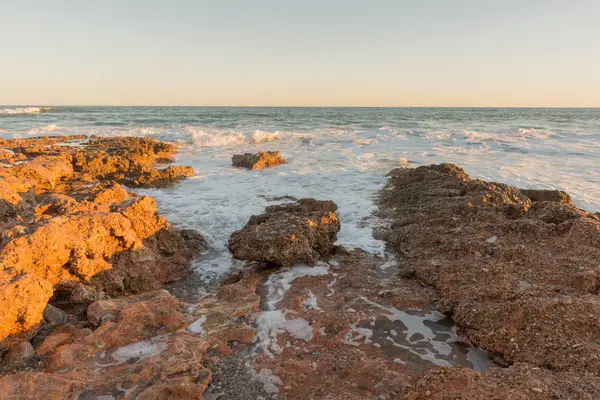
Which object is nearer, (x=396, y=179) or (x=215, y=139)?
(x=396, y=179)

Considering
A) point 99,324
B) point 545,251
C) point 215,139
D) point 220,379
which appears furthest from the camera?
point 215,139

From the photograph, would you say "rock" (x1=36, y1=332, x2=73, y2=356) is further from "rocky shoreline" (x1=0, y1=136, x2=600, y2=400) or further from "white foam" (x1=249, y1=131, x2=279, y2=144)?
"white foam" (x1=249, y1=131, x2=279, y2=144)

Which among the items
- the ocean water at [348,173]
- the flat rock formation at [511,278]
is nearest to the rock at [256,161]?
the ocean water at [348,173]

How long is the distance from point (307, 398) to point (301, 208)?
11.9ft

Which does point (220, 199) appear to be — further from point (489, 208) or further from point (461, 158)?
point (461, 158)

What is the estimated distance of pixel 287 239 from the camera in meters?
4.44

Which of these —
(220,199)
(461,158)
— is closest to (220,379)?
(220,199)

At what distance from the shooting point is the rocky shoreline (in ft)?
7.84

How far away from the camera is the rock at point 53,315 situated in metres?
3.00

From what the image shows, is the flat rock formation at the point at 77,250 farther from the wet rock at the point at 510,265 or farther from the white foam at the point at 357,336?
the wet rock at the point at 510,265

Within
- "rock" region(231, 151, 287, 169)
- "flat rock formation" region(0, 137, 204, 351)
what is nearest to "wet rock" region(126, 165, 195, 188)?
"rock" region(231, 151, 287, 169)

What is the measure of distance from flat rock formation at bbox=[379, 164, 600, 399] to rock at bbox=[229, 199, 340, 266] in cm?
104

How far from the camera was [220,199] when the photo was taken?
744 centimetres

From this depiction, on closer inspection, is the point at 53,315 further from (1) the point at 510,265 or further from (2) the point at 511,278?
(1) the point at 510,265
